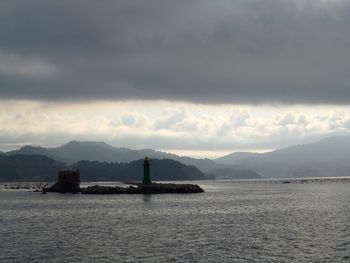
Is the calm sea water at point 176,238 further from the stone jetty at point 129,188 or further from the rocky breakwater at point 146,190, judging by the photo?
the stone jetty at point 129,188

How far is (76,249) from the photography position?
48.0 meters

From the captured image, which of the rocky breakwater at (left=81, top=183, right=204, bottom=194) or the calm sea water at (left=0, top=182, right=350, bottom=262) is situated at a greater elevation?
the rocky breakwater at (left=81, top=183, right=204, bottom=194)

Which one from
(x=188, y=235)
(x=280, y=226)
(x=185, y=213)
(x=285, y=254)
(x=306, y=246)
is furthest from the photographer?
(x=185, y=213)

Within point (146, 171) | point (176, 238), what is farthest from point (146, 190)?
point (176, 238)

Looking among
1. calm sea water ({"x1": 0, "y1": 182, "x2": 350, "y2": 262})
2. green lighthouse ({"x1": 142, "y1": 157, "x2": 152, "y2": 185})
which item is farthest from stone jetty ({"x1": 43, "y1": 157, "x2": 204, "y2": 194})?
calm sea water ({"x1": 0, "y1": 182, "x2": 350, "y2": 262})

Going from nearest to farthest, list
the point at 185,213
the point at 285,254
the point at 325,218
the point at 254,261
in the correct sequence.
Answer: the point at 254,261 → the point at 285,254 → the point at 325,218 → the point at 185,213

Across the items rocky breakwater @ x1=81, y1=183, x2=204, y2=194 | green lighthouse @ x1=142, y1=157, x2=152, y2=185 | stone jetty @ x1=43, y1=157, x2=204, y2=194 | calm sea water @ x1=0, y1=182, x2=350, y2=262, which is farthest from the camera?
stone jetty @ x1=43, y1=157, x2=204, y2=194

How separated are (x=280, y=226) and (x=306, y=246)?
17.9m

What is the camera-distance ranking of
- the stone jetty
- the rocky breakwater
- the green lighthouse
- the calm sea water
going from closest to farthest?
the calm sea water → the green lighthouse → the rocky breakwater → the stone jetty

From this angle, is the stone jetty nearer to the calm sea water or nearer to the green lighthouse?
the green lighthouse

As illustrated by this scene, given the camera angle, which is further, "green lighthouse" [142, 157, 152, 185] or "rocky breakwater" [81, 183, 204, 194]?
"rocky breakwater" [81, 183, 204, 194]

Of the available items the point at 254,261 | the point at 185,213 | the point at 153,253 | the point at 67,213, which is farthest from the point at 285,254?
the point at 67,213

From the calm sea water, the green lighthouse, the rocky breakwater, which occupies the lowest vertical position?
the calm sea water

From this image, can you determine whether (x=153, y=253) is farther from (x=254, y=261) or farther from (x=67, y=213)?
(x=67, y=213)
